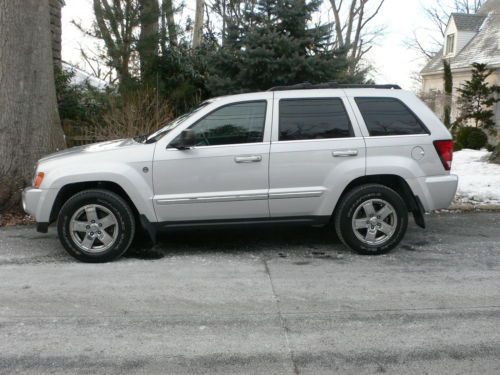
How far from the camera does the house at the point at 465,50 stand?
2519 centimetres

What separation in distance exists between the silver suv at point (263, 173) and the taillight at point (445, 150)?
0.04 feet

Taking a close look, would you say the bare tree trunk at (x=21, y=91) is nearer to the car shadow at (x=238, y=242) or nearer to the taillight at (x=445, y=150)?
the car shadow at (x=238, y=242)

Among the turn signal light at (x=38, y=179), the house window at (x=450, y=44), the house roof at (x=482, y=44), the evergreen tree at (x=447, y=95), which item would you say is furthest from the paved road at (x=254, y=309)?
the house window at (x=450, y=44)

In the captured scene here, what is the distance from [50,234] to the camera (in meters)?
6.93

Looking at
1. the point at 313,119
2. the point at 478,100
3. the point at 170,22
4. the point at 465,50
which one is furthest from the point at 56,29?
the point at 465,50

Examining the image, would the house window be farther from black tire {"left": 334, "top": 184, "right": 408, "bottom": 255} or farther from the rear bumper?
black tire {"left": 334, "top": 184, "right": 408, "bottom": 255}

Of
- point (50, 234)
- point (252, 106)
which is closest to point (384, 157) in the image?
point (252, 106)

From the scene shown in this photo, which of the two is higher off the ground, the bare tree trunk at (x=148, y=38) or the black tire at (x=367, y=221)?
the bare tree trunk at (x=148, y=38)

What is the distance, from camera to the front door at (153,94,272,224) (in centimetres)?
556

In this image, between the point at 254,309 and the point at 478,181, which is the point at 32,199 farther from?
the point at 478,181

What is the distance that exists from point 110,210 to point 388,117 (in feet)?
10.8

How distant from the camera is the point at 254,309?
4371mm

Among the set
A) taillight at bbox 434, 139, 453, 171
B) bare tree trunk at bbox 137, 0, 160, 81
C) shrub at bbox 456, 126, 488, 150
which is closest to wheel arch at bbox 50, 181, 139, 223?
taillight at bbox 434, 139, 453, 171

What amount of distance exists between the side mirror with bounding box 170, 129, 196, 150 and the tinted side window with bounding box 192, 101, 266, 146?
0.14 meters
